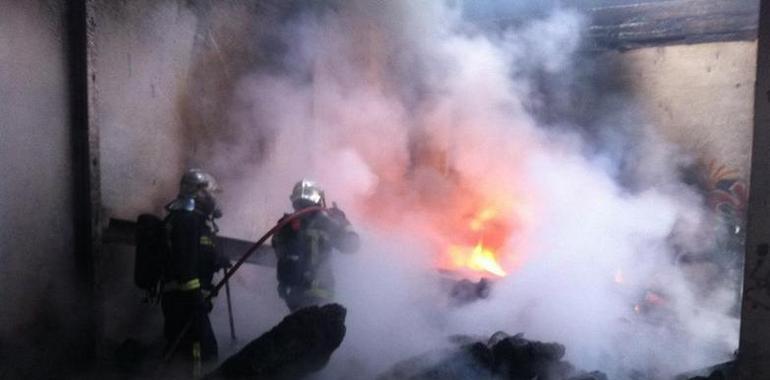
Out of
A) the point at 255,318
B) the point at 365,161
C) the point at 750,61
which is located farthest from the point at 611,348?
the point at 750,61

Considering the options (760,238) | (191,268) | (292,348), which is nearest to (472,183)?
(292,348)

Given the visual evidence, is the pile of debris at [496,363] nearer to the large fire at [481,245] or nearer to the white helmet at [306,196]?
the white helmet at [306,196]

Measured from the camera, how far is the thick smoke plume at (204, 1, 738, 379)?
23.2ft

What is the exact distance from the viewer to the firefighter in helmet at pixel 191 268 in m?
4.94

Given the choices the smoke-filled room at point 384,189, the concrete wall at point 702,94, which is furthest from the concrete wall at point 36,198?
the concrete wall at point 702,94

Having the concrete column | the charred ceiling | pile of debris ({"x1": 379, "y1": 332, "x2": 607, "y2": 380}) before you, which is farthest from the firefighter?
the charred ceiling

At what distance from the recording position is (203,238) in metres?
5.18

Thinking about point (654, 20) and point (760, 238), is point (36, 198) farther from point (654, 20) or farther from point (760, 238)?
point (654, 20)

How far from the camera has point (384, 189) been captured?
987 cm

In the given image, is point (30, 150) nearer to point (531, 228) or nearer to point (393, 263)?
point (393, 263)

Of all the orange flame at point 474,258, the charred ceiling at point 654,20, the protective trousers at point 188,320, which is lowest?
A: the protective trousers at point 188,320

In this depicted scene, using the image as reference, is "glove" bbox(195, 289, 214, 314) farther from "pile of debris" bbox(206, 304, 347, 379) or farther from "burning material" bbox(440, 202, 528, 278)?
"burning material" bbox(440, 202, 528, 278)

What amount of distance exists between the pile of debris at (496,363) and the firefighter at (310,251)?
99 cm

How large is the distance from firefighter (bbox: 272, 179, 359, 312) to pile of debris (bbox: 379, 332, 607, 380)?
99cm
